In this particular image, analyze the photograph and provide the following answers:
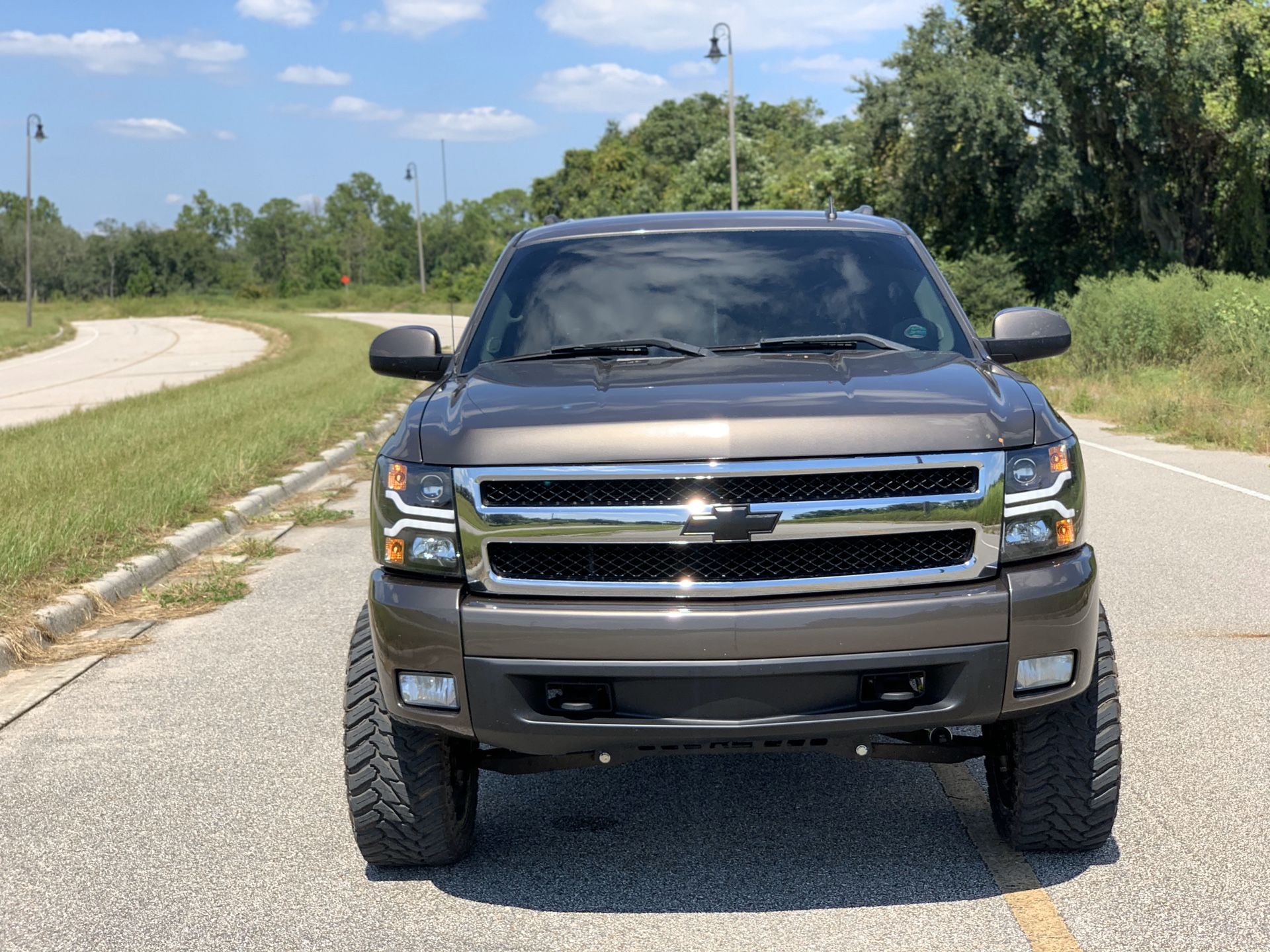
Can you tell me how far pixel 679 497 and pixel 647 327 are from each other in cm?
150

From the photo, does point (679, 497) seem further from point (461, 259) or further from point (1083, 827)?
point (461, 259)

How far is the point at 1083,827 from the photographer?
13.3ft

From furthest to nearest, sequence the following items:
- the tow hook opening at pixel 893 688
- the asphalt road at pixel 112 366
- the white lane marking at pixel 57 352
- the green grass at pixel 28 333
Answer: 1. the green grass at pixel 28 333
2. the white lane marking at pixel 57 352
3. the asphalt road at pixel 112 366
4. the tow hook opening at pixel 893 688

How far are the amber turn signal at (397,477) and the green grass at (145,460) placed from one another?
4131mm

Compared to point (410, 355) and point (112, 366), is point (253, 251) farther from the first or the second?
point (410, 355)

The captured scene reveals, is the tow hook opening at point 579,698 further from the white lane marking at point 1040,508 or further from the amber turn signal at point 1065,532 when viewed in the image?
the amber turn signal at point 1065,532

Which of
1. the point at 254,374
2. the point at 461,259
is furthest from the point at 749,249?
the point at 461,259

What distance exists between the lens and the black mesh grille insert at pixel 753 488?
366cm

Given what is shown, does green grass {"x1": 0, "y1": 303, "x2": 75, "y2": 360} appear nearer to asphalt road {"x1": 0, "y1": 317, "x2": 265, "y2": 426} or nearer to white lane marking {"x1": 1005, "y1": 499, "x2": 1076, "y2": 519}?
asphalt road {"x1": 0, "y1": 317, "x2": 265, "y2": 426}

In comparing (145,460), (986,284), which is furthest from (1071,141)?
(145,460)

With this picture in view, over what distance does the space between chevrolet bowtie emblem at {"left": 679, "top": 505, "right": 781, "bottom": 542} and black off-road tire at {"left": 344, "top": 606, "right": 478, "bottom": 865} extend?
97 centimetres

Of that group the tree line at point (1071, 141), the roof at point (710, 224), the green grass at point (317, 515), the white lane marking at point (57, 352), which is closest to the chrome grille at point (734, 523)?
the roof at point (710, 224)

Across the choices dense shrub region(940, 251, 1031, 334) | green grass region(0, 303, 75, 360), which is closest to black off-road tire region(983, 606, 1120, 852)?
dense shrub region(940, 251, 1031, 334)

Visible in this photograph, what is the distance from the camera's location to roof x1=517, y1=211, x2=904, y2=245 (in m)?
5.58
